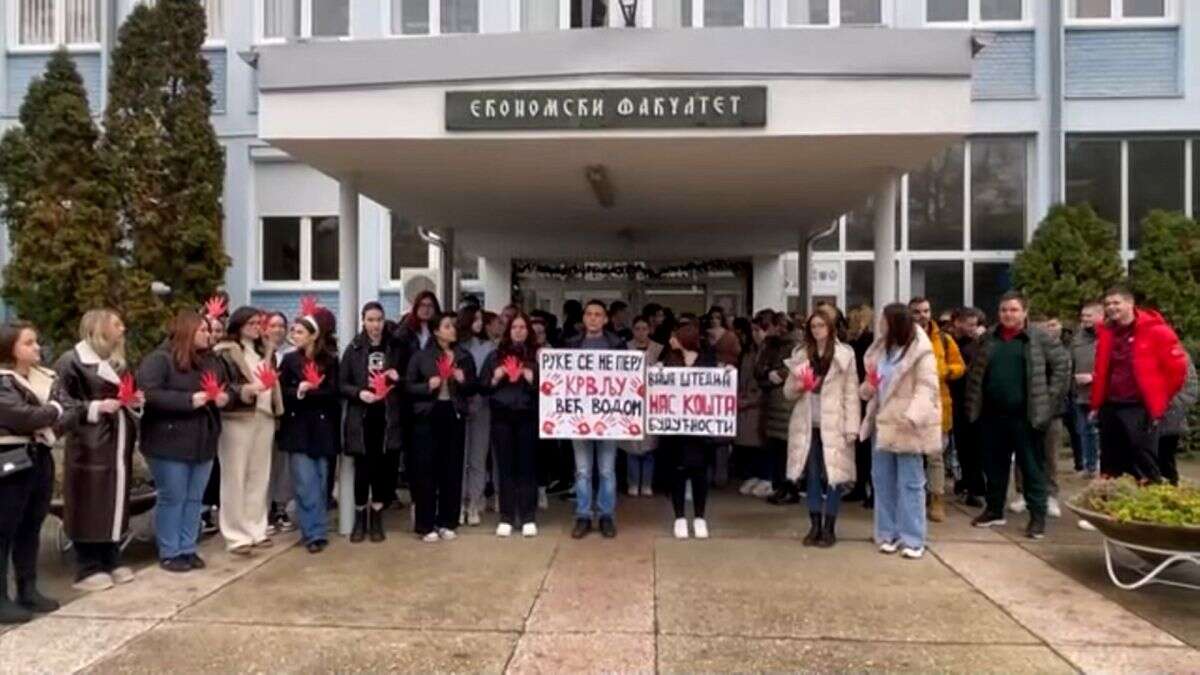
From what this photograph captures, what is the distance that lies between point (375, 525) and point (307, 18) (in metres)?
12.3

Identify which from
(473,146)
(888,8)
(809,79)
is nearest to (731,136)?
(809,79)

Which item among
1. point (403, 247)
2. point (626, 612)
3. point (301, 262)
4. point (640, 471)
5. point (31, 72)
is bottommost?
point (626, 612)

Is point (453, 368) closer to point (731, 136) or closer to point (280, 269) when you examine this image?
point (731, 136)

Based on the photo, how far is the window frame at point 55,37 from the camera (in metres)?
17.1

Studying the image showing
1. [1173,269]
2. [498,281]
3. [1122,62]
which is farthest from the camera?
[1122,62]

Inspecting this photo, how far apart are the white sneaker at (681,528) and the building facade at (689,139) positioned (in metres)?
2.75

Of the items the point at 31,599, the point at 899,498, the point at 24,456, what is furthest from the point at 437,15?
the point at 31,599

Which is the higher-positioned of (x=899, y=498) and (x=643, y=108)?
(x=643, y=108)

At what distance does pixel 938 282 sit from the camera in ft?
53.3

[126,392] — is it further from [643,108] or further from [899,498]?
[899,498]

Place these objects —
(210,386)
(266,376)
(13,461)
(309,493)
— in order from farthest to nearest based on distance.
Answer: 1. (309,493)
2. (266,376)
3. (210,386)
4. (13,461)

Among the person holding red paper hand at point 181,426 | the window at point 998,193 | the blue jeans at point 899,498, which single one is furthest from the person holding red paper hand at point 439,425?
the window at point 998,193

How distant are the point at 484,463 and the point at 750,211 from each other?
4.45m

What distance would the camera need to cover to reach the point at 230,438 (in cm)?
707
